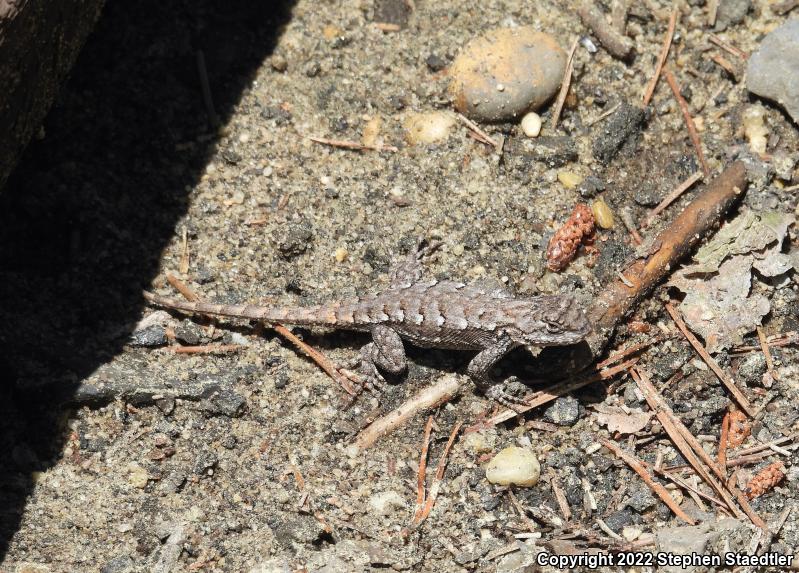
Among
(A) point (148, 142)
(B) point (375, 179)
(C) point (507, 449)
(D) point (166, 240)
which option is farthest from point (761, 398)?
(A) point (148, 142)

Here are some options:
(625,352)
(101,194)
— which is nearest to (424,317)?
(625,352)

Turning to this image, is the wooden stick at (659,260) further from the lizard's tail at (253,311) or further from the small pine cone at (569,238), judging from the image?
the lizard's tail at (253,311)

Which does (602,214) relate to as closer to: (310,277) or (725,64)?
(725,64)

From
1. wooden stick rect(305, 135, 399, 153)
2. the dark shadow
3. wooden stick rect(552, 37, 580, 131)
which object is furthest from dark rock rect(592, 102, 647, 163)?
the dark shadow

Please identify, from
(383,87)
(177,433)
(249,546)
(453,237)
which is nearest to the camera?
(249,546)

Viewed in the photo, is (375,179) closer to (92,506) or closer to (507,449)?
(507,449)

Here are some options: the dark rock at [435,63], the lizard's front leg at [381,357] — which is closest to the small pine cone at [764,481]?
the lizard's front leg at [381,357]
